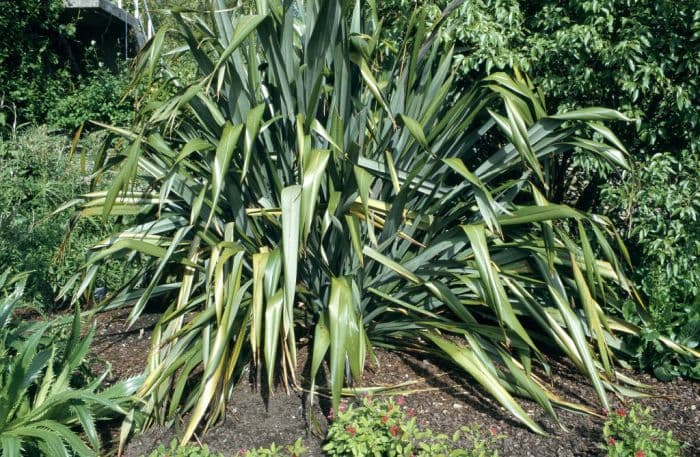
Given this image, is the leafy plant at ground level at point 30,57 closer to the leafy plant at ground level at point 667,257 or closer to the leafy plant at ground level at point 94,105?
the leafy plant at ground level at point 94,105

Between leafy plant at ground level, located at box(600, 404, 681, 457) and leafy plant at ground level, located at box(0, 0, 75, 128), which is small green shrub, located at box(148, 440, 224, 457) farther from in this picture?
leafy plant at ground level, located at box(0, 0, 75, 128)

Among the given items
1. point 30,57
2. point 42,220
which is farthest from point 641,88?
point 30,57

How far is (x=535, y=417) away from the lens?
10.4 ft

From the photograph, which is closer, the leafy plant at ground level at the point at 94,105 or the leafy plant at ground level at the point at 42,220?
the leafy plant at ground level at the point at 42,220

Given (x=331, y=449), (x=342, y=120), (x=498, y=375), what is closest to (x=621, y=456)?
(x=498, y=375)

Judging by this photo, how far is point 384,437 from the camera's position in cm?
268

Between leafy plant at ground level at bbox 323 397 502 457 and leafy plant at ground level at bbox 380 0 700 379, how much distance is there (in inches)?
53.6

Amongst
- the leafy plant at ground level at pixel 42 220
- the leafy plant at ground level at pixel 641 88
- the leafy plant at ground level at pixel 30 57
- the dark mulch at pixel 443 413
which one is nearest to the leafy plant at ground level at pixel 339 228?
the dark mulch at pixel 443 413

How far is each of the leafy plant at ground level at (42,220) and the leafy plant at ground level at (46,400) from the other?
2.70ft

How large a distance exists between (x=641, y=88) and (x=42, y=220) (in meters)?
3.43

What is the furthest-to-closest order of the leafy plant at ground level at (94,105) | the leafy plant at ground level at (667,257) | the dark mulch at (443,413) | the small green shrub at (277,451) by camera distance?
the leafy plant at ground level at (94,105)
the leafy plant at ground level at (667,257)
the dark mulch at (443,413)
the small green shrub at (277,451)

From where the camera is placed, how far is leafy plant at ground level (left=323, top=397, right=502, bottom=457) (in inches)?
104

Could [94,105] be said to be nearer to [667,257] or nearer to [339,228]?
[339,228]

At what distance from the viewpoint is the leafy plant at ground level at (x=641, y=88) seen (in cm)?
368
